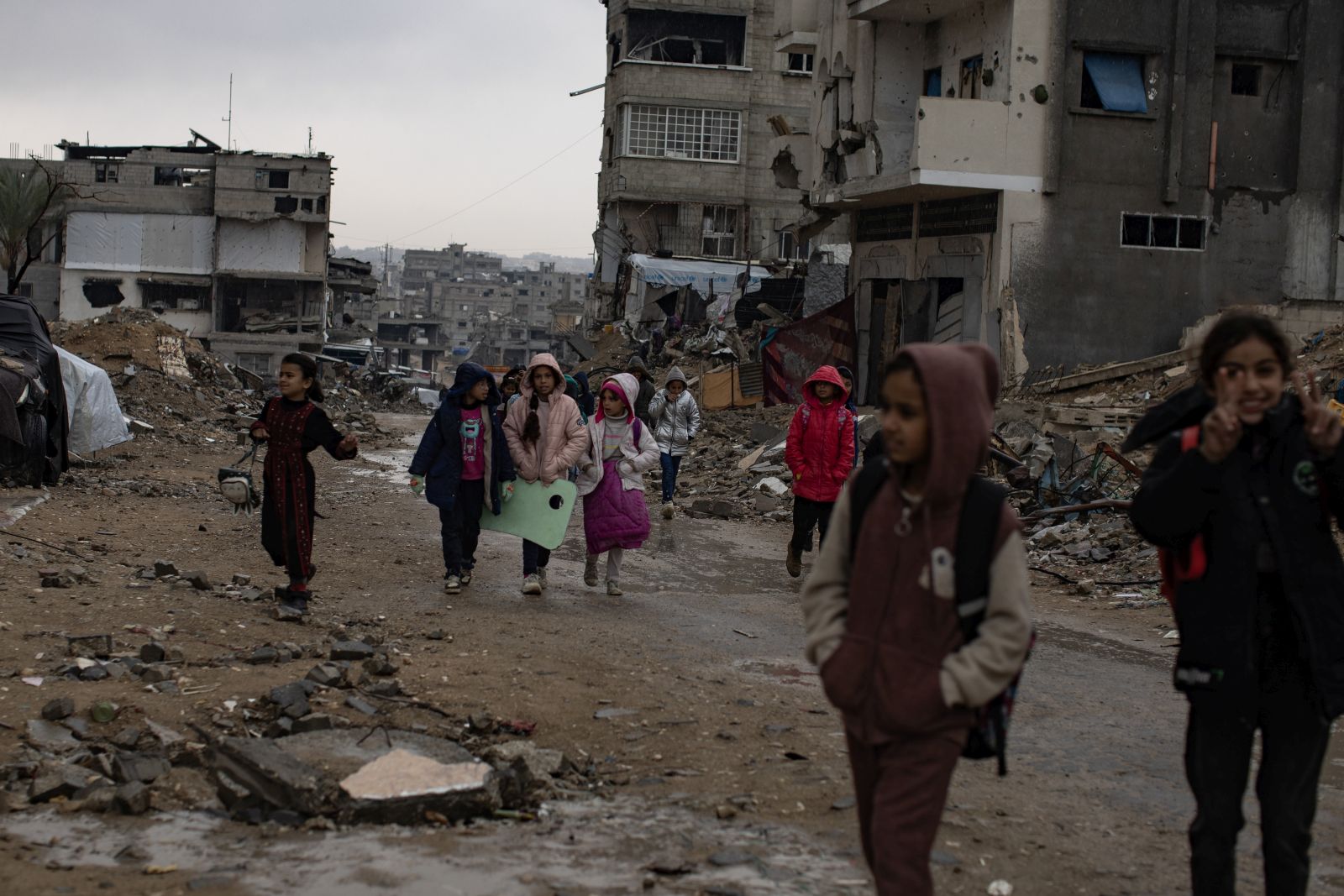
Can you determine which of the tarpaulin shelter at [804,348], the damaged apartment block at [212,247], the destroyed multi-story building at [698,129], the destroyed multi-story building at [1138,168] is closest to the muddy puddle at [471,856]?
the destroyed multi-story building at [1138,168]

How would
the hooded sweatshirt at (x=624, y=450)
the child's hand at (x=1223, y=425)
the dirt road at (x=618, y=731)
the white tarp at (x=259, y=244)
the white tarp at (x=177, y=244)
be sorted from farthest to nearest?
the white tarp at (x=259, y=244)
the white tarp at (x=177, y=244)
the hooded sweatshirt at (x=624, y=450)
the dirt road at (x=618, y=731)
the child's hand at (x=1223, y=425)

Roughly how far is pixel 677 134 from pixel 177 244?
2438cm

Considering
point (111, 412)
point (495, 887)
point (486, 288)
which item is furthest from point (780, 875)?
point (486, 288)

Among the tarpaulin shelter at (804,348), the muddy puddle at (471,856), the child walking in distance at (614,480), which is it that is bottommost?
the muddy puddle at (471,856)

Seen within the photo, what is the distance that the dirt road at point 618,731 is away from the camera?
14.6 feet

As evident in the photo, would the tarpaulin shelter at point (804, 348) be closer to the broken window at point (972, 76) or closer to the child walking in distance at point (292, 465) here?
the broken window at point (972, 76)

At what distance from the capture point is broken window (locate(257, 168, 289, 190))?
200 ft

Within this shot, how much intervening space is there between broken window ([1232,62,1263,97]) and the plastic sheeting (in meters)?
A: 47.9

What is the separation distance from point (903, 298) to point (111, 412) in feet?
44.4

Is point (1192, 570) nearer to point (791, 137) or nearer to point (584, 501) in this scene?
point (584, 501)

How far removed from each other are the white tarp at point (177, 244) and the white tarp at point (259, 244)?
578mm

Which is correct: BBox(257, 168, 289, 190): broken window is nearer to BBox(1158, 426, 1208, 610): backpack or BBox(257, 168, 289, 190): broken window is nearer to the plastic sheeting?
the plastic sheeting

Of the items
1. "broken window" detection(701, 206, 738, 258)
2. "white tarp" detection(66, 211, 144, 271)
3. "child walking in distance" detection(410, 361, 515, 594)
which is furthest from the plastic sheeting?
"child walking in distance" detection(410, 361, 515, 594)

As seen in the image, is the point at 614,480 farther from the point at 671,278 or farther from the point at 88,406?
the point at 671,278
